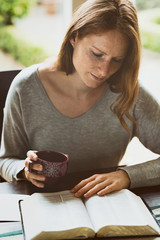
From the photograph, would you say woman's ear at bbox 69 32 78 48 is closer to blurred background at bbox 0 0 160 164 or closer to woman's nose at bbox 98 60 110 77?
woman's nose at bbox 98 60 110 77

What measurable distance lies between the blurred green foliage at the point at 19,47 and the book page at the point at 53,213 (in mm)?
3928

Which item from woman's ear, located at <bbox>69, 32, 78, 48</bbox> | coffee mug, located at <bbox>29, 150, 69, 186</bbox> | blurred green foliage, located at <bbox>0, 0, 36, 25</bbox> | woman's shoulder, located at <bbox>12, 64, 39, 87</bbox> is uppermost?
woman's ear, located at <bbox>69, 32, 78, 48</bbox>

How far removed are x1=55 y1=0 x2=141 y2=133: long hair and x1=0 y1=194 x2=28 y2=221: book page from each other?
1.76 ft

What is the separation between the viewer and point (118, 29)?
131cm

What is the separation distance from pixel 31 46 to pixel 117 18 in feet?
13.6

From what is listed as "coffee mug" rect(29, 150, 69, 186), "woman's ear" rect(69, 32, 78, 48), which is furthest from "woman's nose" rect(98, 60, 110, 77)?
"coffee mug" rect(29, 150, 69, 186)

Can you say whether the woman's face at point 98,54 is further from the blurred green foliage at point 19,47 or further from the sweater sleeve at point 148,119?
the blurred green foliage at point 19,47

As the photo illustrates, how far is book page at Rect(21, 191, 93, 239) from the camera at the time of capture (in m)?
1.04

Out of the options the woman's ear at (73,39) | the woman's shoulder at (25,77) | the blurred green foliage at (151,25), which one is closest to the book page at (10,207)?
the woman's shoulder at (25,77)

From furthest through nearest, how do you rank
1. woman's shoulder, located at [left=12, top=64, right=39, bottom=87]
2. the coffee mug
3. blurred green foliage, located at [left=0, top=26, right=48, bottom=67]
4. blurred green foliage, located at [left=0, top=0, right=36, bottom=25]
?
1. blurred green foliage, located at [left=0, top=0, right=36, bottom=25]
2. blurred green foliage, located at [left=0, top=26, right=48, bottom=67]
3. woman's shoulder, located at [left=12, top=64, right=39, bottom=87]
4. the coffee mug

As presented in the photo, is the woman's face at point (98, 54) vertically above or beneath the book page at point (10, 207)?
above

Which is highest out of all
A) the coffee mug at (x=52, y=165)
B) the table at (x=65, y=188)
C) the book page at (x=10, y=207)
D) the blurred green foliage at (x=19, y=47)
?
the coffee mug at (x=52, y=165)

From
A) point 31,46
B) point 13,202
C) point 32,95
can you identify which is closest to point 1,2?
point 31,46

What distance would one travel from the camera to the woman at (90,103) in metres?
1.32
